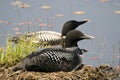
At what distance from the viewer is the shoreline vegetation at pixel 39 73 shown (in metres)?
7.68

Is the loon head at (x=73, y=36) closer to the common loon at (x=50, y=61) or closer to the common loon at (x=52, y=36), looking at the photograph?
the common loon at (x=50, y=61)

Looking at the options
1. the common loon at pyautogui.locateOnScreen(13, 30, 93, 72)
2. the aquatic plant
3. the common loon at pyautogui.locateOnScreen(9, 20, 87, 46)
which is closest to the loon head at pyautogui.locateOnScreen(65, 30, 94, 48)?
the common loon at pyautogui.locateOnScreen(13, 30, 93, 72)

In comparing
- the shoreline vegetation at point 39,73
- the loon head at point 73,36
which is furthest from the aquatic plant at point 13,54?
the loon head at point 73,36

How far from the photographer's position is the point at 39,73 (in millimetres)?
7832

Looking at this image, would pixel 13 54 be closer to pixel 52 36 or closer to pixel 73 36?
pixel 73 36

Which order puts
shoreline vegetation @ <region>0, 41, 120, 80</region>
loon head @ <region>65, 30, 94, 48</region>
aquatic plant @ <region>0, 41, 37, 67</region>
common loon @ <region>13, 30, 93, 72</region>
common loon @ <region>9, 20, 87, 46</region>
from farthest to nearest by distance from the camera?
common loon @ <region>9, 20, 87, 46</region> → aquatic plant @ <region>0, 41, 37, 67</region> → loon head @ <region>65, 30, 94, 48</region> → common loon @ <region>13, 30, 93, 72</region> → shoreline vegetation @ <region>0, 41, 120, 80</region>

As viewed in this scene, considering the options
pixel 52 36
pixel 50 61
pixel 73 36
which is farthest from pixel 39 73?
pixel 52 36

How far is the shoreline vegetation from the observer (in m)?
7.68

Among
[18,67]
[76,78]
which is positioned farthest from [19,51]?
[76,78]

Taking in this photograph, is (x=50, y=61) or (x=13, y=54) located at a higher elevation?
(x=50, y=61)

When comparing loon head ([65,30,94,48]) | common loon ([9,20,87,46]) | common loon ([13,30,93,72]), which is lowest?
common loon ([9,20,87,46])

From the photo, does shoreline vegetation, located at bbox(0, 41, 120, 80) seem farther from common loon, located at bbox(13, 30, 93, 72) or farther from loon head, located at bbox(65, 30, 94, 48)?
loon head, located at bbox(65, 30, 94, 48)

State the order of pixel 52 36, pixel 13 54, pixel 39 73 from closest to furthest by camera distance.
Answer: pixel 39 73 < pixel 13 54 < pixel 52 36

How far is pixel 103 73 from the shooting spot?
332 inches
